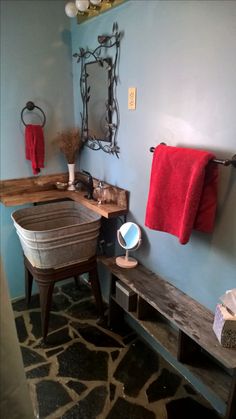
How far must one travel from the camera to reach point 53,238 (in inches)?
66.0

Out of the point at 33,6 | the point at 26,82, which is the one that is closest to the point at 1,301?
the point at 26,82

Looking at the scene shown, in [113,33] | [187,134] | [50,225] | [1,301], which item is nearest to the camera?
[1,301]

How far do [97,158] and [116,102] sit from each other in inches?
18.2

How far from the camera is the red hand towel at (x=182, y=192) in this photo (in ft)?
3.93

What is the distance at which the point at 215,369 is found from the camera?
4.46 feet

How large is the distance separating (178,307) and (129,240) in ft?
1.74

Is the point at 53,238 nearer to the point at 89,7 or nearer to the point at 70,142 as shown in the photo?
the point at 70,142

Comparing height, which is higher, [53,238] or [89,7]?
[89,7]

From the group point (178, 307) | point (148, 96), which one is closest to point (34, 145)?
point (148, 96)

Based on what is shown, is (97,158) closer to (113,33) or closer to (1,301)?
(113,33)

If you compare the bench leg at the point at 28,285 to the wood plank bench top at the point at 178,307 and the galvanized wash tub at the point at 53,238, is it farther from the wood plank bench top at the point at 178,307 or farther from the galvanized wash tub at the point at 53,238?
the wood plank bench top at the point at 178,307

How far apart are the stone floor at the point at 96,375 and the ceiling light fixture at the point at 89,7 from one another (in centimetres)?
206

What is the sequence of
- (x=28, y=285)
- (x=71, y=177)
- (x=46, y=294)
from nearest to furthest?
(x=46, y=294) → (x=28, y=285) → (x=71, y=177)

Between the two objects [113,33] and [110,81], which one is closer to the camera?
[113,33]
